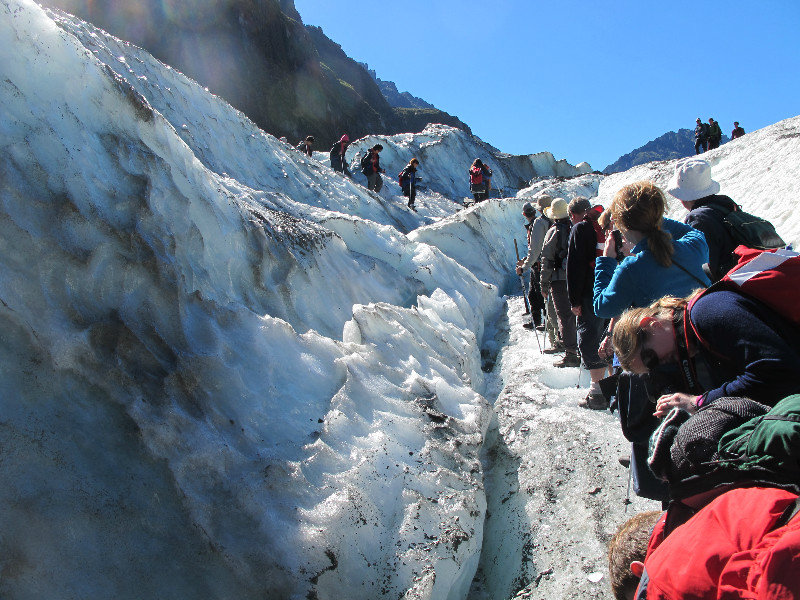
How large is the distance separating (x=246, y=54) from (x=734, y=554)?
4899cm

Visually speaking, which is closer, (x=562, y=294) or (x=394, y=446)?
(x=394, y=446)

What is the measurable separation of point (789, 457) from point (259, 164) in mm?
8122

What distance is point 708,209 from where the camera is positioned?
309 centimetres

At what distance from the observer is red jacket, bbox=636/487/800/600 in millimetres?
1060

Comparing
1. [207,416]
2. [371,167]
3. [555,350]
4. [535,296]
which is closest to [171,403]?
[207,416]

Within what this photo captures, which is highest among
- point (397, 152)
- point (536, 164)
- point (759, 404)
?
point (536, 164)

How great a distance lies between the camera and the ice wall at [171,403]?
210 centimetres

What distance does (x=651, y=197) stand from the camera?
2.69 metres

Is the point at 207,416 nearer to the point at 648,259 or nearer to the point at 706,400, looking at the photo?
the point at 706,400

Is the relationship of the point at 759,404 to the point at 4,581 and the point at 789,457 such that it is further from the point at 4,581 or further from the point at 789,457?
the point at 4,581

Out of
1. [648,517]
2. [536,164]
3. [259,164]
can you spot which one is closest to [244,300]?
[648,517]

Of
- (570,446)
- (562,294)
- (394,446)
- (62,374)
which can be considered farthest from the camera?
(562,294)

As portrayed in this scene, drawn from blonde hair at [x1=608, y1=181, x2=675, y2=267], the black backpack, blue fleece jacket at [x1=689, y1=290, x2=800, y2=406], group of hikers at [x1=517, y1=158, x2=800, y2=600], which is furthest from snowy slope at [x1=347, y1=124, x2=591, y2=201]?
blue fleece jacket at [x1=689, y1=290, x2=800, y2=406]

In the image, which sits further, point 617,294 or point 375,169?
point 375,169
